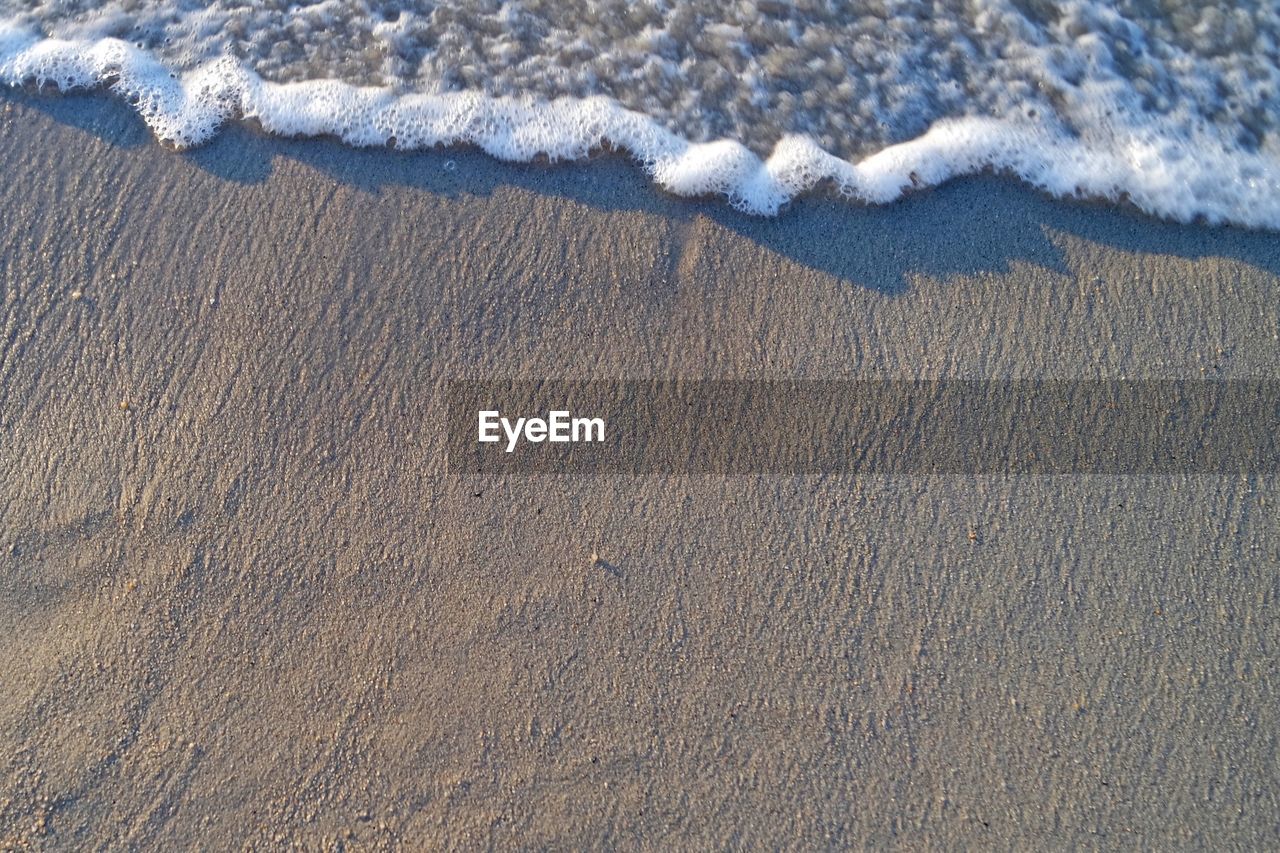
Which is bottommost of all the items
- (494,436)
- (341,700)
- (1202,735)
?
(1202,735)

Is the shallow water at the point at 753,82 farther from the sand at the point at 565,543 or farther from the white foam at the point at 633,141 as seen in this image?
the sand at the point at 565,543

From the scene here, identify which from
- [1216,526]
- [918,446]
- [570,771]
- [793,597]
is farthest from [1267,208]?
[570,771]

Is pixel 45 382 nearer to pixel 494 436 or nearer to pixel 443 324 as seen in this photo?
pixel 443 324
